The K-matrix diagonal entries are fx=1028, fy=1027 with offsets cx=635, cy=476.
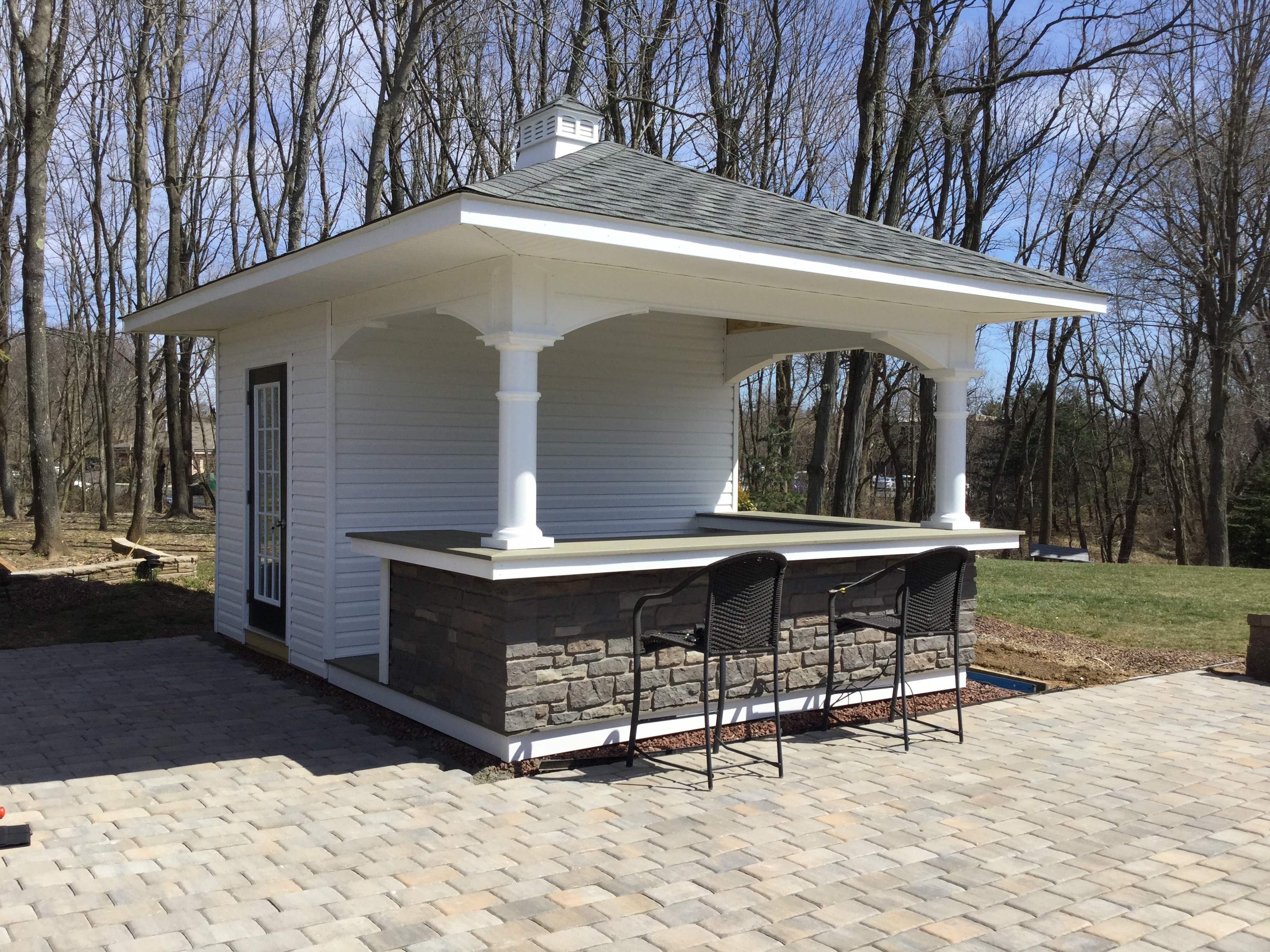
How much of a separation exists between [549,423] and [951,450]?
2.80 m

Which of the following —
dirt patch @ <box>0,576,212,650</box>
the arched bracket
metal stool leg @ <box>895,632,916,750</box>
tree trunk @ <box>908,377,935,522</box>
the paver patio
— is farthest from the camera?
tree trunk @ <box>908,377,935,522</box>

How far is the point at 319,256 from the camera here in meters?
5.28

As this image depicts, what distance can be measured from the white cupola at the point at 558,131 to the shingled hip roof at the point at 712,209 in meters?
0.16

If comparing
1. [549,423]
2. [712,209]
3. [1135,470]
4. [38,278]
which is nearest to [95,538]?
[38,278]

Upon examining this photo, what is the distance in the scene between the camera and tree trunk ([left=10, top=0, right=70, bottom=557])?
1170 cm

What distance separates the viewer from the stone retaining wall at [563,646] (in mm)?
4949

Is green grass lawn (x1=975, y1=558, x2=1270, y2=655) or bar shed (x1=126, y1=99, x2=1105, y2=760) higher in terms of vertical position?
bar shed (x1=126, y1=99, x2=1105, y2=760)

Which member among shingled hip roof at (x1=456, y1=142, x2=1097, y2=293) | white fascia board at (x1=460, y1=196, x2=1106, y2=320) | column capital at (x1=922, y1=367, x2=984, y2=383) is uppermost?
shingled hip roof at (x1=456, y1=142, x2=1097, y2=293)

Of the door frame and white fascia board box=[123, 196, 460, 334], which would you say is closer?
white fascia board box=[123, 196, 460, 334]

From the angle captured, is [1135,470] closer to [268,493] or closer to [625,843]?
[268,493]

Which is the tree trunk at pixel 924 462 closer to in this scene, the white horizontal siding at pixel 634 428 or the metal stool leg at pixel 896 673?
the white horizontal siding at pixel 634 428

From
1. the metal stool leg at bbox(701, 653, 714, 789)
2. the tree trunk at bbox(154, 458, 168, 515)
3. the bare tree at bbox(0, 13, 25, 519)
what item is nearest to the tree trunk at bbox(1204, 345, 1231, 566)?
the metal stool leg at bbox(701, 653, 714, 789)

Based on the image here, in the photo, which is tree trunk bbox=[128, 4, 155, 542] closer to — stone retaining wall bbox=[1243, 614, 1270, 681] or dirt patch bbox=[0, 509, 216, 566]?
dirt patch bbox=[0, 509, 216, 566]

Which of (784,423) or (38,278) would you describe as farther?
(784,423)
